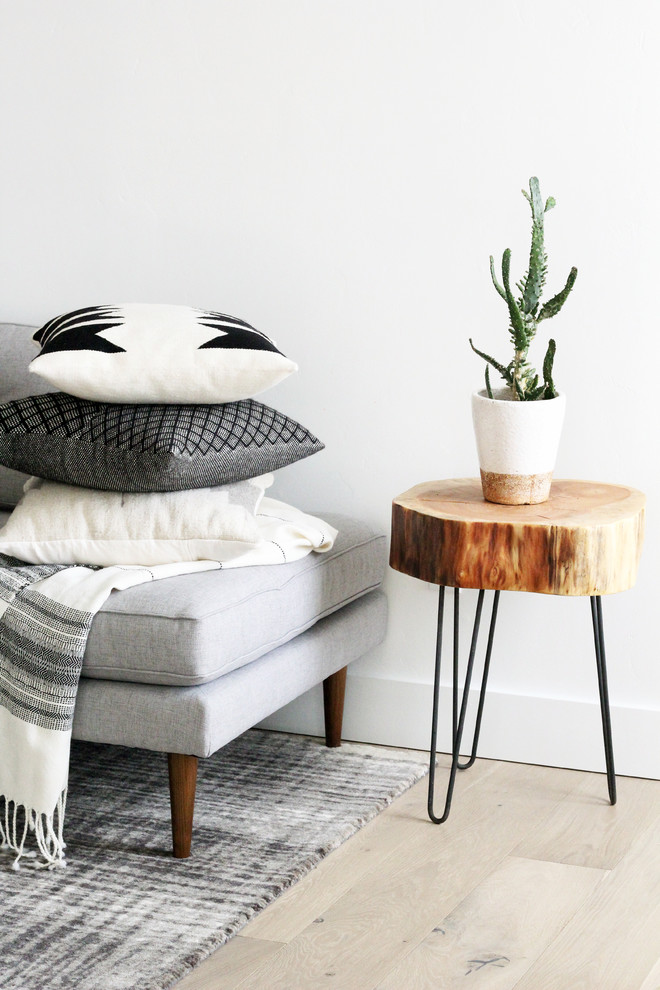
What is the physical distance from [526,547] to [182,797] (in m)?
0.70

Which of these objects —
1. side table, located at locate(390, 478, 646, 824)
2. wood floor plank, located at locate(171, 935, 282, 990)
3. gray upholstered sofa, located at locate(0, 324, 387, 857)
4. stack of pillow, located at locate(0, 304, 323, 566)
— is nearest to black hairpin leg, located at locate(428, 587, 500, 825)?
side table, located at locate(390, 478, 646, 824)

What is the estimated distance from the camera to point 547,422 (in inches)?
75.9

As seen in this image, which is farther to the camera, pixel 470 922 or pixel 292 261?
pixel 292 261

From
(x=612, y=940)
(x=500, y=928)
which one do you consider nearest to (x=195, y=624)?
(x=500, y=928)

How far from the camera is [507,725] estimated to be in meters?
2.35

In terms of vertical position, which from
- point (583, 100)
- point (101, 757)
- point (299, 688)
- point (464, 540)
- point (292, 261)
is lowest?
point (101, 757)

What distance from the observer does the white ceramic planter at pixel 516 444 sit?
191 cm

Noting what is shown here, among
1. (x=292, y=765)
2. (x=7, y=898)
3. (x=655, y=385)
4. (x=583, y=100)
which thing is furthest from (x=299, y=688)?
(x=583, y=100)

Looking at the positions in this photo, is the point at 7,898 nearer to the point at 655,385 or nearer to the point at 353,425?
the point at 353,425

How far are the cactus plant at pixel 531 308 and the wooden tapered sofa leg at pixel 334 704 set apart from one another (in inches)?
27.9

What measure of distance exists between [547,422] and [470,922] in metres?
0.82

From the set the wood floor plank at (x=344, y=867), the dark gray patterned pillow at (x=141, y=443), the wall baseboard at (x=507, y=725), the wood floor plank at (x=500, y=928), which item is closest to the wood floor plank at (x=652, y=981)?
the wood floor plank at (x=500, y=928)

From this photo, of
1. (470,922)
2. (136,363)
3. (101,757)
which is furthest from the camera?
(101,757)

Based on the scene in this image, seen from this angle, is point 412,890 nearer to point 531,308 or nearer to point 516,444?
point 516,444
